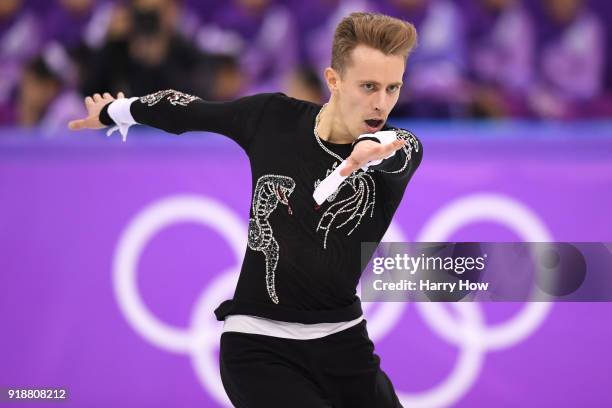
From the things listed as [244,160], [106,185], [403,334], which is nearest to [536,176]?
[403,334]

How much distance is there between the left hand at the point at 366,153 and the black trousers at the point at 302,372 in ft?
2.71

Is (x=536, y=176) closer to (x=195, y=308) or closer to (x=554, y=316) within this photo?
(x=554, y=316)

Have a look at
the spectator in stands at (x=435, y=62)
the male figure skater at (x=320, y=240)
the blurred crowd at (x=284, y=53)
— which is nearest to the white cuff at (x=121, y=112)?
the male figure skater at (x=320, y=240)

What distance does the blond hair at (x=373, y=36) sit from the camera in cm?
331

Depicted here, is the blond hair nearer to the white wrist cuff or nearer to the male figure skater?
the male figure skater

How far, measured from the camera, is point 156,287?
5.63m

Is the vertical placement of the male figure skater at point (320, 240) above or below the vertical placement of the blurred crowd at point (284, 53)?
below

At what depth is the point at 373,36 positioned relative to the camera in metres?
3.31

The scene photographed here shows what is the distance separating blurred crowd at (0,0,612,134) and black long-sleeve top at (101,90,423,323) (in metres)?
3.46

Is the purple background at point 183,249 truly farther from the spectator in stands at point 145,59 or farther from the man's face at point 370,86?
the man's face at point 370,86

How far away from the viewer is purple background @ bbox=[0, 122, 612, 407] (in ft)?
17.8

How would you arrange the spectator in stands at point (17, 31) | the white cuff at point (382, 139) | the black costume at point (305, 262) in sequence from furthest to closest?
the spectator in stands at point (17, 31) → the black costume at point (305, 262) → the white cuff at point (382, 139)

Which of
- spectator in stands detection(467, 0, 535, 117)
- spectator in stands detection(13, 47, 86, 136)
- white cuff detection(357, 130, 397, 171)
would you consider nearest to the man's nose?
white cuff detection(357, 130, 397, 171)

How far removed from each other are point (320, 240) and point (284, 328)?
0.37 m
